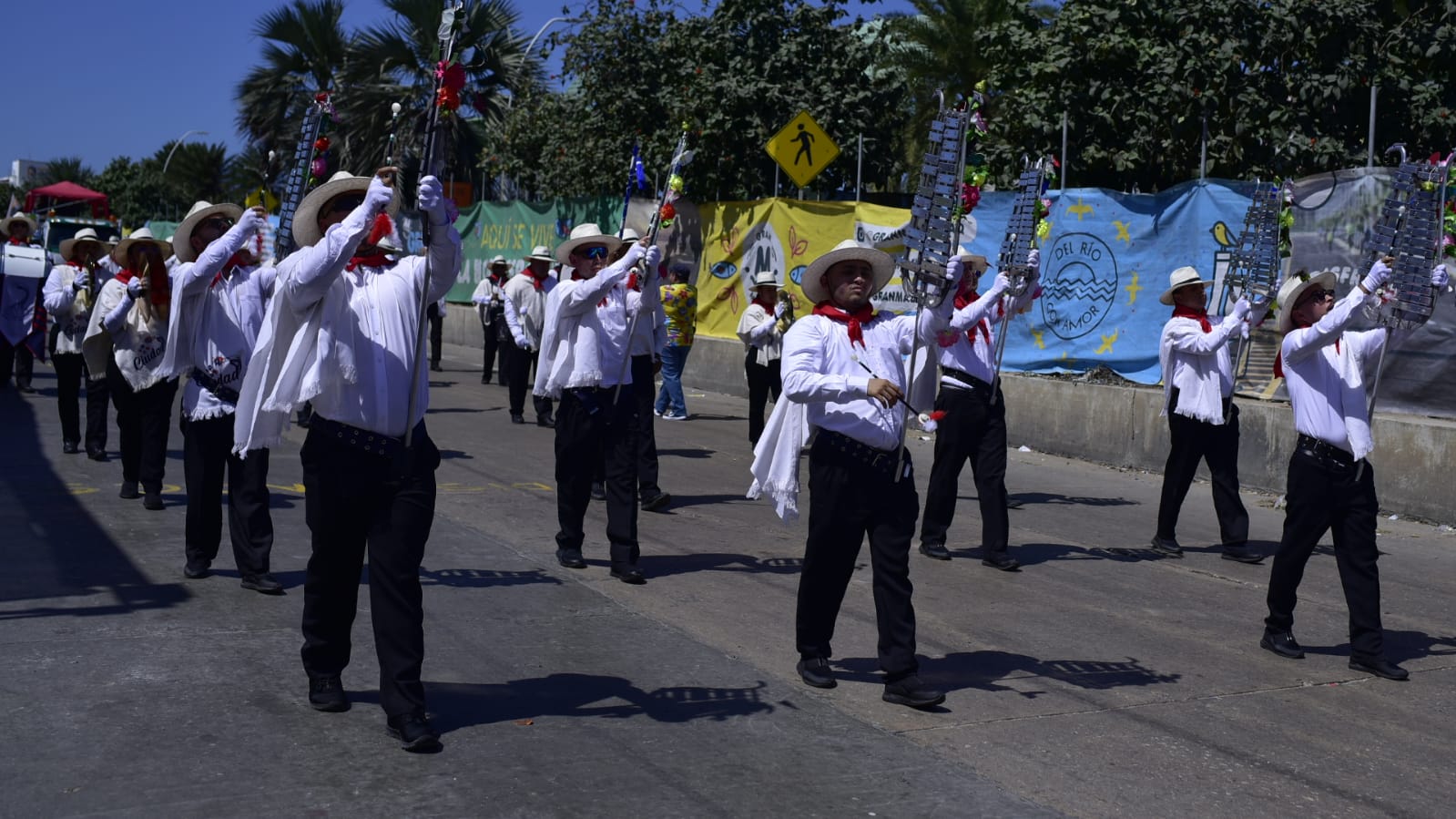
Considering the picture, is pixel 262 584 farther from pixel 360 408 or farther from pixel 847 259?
pixel 847 259

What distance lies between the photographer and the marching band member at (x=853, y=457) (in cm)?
594

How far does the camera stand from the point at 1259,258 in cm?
980

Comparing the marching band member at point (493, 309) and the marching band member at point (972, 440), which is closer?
the marching band member at point (972, 440)

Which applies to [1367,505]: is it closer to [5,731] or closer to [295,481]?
[5,731]

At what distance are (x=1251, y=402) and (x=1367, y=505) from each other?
6143mm

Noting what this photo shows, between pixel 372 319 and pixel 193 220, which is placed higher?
pixel 193 220

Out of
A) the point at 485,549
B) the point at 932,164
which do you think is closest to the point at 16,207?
the point at 485,549

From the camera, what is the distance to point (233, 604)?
734 cm

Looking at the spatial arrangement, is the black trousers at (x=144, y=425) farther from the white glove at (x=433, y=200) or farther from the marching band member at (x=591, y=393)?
the white glove at (x=433, y=200)

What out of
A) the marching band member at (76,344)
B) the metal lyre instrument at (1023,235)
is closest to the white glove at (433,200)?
the metal lyre instrument at (1023,235)

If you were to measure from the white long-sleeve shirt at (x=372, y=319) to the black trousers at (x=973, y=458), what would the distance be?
4.43 m

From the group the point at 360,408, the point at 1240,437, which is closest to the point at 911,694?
the point at 360,408

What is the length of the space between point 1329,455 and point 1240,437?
6037 mm

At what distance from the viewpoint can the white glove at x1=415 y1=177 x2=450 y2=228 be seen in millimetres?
5238
